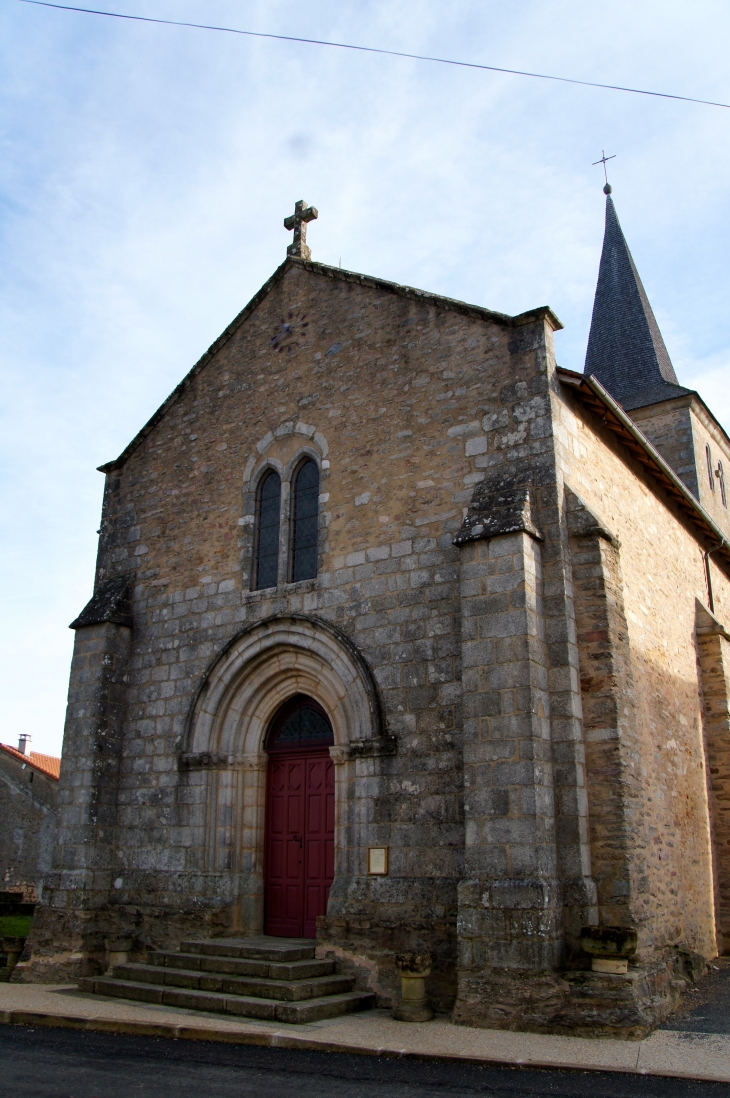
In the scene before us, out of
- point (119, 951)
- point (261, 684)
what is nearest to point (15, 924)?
point (119, 951)

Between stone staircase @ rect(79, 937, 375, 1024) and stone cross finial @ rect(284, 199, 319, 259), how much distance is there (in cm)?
855

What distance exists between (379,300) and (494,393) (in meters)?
2.25

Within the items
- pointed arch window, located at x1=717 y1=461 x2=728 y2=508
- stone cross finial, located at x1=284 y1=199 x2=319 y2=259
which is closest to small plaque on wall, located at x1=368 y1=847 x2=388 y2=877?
stone cross finial, located at x1=284 y1=199 x2=319 y2=259

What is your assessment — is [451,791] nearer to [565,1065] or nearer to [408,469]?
[565,1065]

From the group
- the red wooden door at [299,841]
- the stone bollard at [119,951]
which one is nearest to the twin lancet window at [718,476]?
the red wooden door at [299,841]

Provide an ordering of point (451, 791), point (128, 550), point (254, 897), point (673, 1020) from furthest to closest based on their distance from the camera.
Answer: point (128, 550), point (254, 897), point (451, 791), point (673, 1020)

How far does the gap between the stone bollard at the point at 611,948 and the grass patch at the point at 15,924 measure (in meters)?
11.6

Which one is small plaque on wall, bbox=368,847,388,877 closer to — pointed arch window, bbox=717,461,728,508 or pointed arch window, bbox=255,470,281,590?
pointed arch window, bbox=255,470,281,590

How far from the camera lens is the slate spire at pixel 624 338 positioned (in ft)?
69.3

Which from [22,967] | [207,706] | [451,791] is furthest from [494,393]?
[22,967]

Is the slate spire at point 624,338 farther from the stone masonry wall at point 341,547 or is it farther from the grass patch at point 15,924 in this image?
the grass patch at point 15,924

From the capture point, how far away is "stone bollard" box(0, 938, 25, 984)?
10.5 m

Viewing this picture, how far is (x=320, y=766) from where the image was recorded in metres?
10.1

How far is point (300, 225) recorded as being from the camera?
12227mm
